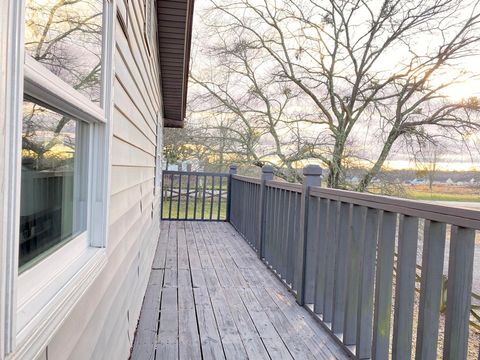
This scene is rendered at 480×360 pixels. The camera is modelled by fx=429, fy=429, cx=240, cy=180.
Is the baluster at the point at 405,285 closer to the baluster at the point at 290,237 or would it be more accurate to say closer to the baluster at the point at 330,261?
the baluster at the point at 330,261

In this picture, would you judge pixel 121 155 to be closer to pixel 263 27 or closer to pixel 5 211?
pixel 5 211

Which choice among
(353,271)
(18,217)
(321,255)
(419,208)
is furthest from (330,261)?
(18,217)

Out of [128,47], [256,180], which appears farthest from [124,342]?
[256,180]

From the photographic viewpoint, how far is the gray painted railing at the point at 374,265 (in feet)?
5.05

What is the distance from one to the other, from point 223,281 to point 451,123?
29.3 feet

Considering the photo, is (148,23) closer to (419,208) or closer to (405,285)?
(419,208)

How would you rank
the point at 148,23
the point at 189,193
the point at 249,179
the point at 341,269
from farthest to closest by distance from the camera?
the point at 189,193, the point at 249,179, the point at 148,23, the point at 341,269

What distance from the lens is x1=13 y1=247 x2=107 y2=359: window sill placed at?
74 centimetres

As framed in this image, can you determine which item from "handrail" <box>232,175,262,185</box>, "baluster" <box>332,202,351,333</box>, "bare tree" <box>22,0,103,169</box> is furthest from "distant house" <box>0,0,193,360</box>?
"handrail" <box>232,175,262,185</box>

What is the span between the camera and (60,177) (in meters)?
1.13

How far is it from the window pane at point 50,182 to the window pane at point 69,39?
104mm

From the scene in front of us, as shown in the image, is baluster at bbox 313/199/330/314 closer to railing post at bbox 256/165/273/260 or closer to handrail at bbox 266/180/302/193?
handrail at bbox 266/180/302/193

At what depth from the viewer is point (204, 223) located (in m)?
7.95

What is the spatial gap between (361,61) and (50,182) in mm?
11909
